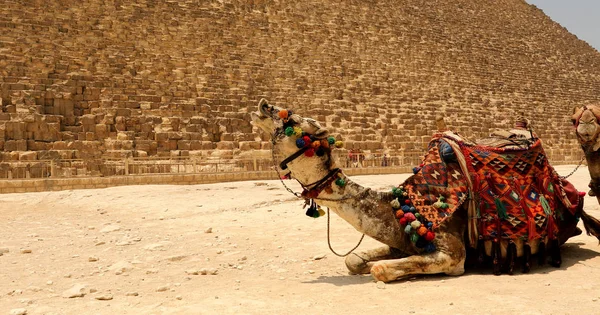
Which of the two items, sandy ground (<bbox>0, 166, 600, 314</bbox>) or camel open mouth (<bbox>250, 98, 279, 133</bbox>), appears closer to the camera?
sandy ground (<bbox>0, 166, 600, 314</bbox>)

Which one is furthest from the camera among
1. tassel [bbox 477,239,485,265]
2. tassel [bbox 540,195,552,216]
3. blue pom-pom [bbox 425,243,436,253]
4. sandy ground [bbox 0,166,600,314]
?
tassel [bbox 540,195,552,216]

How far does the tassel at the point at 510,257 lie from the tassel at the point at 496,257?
0.17ft

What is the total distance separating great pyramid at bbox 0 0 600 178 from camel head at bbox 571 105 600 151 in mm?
10567

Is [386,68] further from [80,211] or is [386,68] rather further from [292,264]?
[292,264]

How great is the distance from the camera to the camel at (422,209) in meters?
3.36

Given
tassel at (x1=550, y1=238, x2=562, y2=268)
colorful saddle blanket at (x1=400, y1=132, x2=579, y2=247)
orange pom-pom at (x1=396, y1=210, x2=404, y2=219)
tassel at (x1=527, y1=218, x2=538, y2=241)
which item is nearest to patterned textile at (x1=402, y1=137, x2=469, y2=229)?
colorful saddle blanket at (x1=400, y1=132, x2=579, y2=247)

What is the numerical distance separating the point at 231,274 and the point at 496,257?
5.49 ft

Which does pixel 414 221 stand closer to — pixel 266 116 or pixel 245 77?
pixel 266 116

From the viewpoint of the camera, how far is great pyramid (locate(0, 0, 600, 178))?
15.1 meters

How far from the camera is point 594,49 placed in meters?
41.4

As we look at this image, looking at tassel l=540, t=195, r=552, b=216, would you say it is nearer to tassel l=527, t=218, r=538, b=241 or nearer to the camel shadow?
tassel l=527, t=218, r=538, b=241

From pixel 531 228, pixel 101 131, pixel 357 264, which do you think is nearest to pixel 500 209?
pixel 531 228

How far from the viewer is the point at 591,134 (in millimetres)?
3951

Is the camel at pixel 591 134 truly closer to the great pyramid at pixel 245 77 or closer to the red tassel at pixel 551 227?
the red tassel at pixel 551 227
